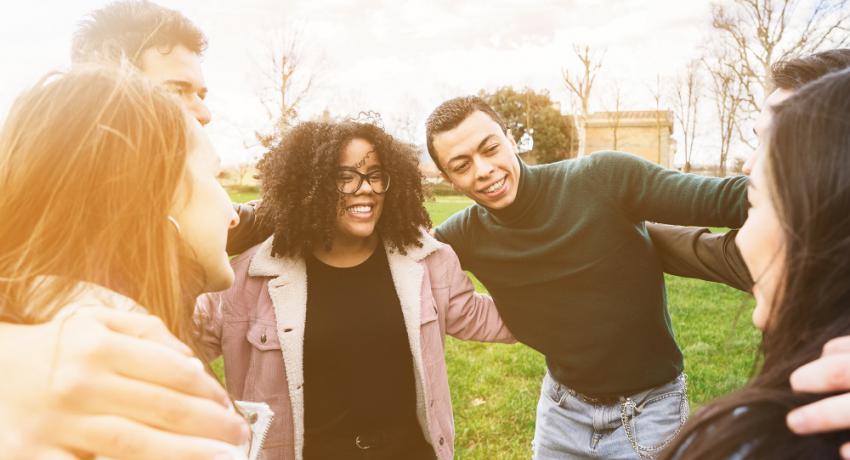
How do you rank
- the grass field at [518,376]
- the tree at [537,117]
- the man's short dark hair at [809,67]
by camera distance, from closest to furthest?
the man's short dark hair at [809,67]
the grass field at [518,376]
the tree at [537,117]

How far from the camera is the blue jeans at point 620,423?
2.54 metres

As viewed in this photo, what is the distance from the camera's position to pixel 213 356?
2455mm

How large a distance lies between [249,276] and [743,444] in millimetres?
2153

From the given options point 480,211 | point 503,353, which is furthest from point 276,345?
point 503,353

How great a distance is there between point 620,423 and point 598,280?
74 centimetres

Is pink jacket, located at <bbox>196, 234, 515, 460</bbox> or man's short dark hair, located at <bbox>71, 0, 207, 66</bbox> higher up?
man's short dark hair, located at <bbox>71, 0, 207, 66</bbox>

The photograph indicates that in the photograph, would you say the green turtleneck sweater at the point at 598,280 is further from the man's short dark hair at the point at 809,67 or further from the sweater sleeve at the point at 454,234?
the man's short dark hair at the point at 809,67

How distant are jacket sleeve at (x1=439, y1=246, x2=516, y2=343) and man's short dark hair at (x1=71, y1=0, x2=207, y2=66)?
70.1 inches

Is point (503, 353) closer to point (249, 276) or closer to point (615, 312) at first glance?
point (615, 312)

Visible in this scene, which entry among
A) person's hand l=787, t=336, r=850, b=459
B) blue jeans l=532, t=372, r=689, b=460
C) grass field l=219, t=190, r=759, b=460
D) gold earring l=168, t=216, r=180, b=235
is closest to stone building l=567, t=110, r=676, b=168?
grass field l=219, t=190, r=759, b=460

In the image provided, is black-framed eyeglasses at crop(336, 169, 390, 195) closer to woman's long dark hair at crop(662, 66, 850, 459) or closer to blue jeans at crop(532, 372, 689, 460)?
blue jeans at crop(532, 372, 689, 460)

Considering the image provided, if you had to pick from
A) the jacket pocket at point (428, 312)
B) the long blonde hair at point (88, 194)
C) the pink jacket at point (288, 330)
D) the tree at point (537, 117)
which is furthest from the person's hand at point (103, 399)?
the tree at point (537, 117)

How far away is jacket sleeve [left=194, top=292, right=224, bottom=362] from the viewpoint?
2375 millimetres

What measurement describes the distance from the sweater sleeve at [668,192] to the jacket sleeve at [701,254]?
3.8 inches
